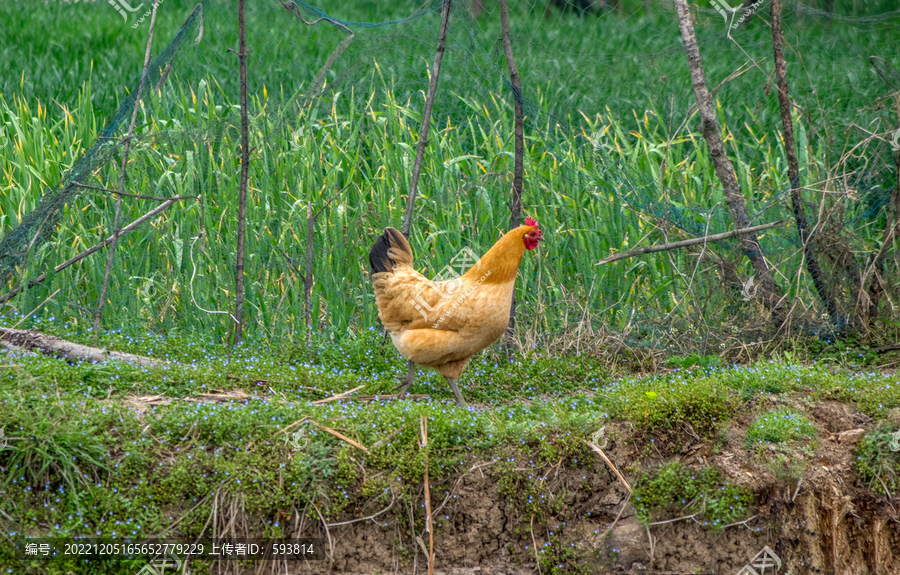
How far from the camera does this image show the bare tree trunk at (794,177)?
5402mm

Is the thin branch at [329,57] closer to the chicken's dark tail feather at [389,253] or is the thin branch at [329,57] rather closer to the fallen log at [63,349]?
the chicken's dark tail feather at [389,253]

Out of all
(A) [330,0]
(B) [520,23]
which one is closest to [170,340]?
(B) [520,23]

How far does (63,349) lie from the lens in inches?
178

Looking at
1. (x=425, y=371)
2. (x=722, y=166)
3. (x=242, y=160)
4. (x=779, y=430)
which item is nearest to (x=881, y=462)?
(x=779, y=430)

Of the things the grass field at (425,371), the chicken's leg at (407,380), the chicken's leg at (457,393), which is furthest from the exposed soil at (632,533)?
the chicken's leg at (407,380)

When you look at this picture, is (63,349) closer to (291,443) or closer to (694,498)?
(291,443)

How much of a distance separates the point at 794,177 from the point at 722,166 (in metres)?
0.54

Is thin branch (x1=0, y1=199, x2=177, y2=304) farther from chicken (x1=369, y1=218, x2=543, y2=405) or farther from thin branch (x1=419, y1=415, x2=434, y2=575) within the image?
thin branch (x1=419, y1=415, x2=434, y2=575)

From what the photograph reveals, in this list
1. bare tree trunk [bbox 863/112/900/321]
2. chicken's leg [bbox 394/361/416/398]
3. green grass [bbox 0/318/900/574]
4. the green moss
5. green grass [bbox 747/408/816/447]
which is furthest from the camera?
bare tree trunk [bbox 863/112/900/321]

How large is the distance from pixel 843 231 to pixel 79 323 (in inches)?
236

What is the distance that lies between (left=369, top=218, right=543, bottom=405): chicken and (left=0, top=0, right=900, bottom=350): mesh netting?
3.66ft

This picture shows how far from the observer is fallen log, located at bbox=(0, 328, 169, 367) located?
4.48 metres

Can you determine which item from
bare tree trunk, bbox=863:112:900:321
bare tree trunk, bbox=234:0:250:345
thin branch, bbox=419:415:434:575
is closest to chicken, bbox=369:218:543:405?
thin branch, bbox=419:415:434:575

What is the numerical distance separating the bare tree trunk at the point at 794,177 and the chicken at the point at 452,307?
2.32 m
